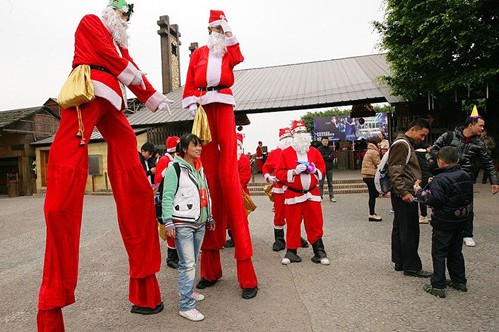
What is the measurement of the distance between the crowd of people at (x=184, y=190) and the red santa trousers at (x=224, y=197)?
0.04ft

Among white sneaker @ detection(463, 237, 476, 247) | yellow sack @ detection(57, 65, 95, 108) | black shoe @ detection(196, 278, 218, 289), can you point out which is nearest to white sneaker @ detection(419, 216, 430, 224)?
white sneaker @ detection(463, 237, 476, 247)

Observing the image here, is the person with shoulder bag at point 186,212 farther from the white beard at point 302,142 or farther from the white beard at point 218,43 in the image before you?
the white beard at point 302,142

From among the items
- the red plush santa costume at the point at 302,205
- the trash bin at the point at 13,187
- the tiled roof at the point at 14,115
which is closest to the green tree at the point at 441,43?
the red plush santa costume at the point at 302,205

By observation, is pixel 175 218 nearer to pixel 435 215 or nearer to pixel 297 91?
pixel 435 215

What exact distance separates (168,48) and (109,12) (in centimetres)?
2077

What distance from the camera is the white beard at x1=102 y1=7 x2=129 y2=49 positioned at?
3031 millimetres

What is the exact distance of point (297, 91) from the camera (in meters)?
15.4

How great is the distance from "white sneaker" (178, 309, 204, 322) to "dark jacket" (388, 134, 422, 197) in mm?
2526

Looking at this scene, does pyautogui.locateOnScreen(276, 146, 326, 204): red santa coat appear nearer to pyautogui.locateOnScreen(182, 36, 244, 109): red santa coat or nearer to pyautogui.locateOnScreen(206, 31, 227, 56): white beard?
pyautogui.locateOnScreen(182, 36, 244, 109): red santa coat

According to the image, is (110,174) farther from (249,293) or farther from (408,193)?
(408,193)

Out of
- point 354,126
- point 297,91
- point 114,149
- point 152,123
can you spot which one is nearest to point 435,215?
point 114,149

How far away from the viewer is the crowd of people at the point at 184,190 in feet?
8.64

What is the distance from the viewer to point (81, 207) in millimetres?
2715

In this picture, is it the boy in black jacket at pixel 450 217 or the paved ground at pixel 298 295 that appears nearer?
the paved ground at pixel 298 295
